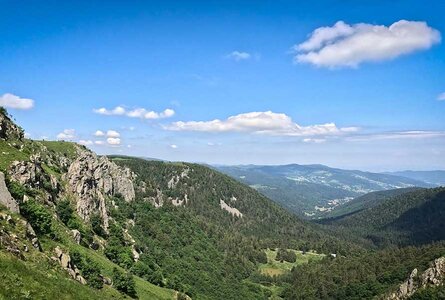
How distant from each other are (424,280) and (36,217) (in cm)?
14476

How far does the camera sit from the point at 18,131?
4190 inches

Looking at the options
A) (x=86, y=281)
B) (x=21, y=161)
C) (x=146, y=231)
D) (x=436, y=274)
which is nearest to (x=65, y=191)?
(x=21, y=161)

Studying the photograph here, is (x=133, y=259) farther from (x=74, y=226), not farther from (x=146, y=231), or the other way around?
(x=146, y=231)

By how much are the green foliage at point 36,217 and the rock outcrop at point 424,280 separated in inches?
5433

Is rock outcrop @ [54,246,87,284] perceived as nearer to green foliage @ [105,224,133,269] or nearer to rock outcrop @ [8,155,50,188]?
rock outcrop @ [8,155,50,188]

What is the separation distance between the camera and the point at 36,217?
218 feet

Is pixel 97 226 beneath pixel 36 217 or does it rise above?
beneath

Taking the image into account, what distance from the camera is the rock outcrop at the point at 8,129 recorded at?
94256 mm

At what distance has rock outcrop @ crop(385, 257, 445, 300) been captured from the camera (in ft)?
482

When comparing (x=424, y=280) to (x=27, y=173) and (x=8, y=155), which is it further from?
(x=8, y=155)

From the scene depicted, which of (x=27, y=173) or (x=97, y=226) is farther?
(x=97, y=226)

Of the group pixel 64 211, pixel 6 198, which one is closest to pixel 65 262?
pixel 6 198

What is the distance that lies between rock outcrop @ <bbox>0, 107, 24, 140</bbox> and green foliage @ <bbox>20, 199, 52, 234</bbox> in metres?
33.7

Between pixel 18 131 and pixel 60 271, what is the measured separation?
6760 centimetres
